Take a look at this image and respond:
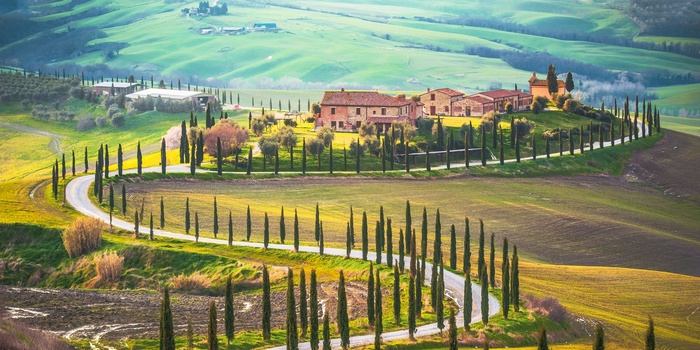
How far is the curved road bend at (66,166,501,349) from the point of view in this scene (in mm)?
80375

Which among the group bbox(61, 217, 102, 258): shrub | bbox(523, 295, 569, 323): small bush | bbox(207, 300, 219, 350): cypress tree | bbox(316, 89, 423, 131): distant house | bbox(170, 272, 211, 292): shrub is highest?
bbox(316, 89, 423, 131): distant house

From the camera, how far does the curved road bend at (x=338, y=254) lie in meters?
80.4

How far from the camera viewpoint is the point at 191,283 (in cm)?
10069

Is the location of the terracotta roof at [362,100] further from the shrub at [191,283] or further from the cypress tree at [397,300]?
the cypress tree at [397,300]

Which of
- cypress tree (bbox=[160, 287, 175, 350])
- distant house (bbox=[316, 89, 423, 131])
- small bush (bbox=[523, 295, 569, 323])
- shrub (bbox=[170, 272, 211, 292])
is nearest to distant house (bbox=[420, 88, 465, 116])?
distant house (bbox=[316, 89, 423, 131])

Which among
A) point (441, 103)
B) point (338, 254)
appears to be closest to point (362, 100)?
point (441, 103)

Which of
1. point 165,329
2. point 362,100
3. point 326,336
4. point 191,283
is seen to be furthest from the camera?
point 362,100

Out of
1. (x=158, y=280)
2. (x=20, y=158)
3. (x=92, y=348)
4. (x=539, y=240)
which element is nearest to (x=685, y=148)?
(x=539, y=240)

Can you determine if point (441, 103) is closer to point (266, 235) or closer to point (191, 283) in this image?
point (266, 235)

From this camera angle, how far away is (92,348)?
75062 mm

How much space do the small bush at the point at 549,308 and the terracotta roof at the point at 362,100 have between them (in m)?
90.7

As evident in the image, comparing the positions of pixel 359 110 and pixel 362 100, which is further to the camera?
pixel 362 100

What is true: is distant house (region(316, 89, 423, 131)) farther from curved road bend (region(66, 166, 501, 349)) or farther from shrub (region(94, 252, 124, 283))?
shrub (region(94, 252, 124, 283))

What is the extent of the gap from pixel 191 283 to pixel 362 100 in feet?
271
